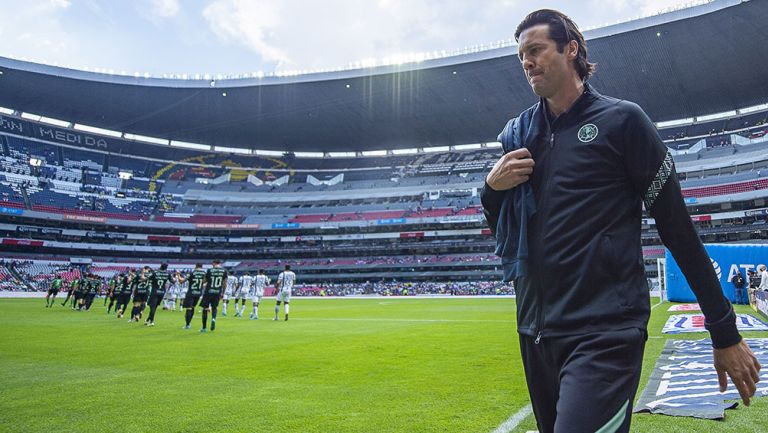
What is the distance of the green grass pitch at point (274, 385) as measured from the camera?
482 centimetres

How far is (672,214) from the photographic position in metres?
2.04

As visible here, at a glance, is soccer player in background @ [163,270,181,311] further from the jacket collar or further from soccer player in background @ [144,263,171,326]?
the jacket collar

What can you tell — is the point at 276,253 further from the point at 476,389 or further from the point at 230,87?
the point at 476,389

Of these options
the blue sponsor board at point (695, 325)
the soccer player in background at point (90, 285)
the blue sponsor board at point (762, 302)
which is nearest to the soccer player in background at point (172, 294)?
the soccer player in background at point (90, 285)

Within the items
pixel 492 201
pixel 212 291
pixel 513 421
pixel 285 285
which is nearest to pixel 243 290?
pixel 285 285

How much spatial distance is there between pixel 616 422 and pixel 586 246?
65 cm

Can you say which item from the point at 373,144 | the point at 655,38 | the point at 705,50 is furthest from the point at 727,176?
the point at 373,144

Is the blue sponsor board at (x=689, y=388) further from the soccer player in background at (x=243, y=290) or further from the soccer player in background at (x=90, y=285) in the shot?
the soccer player in background at (x=90, y=285)

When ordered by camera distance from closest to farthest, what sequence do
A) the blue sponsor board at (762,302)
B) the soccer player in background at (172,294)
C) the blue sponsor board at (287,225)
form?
the blue sponsor board at (762,302), the soccer player in background at (172,294), the blue sponsor board at (287,225)

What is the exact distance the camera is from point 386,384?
6.76 meters

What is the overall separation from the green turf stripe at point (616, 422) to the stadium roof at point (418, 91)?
4618cm

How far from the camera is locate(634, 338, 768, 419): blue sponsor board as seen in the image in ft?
15.9

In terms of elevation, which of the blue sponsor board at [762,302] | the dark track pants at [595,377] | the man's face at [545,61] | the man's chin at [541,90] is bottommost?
the blue sponsor board at [762,302]

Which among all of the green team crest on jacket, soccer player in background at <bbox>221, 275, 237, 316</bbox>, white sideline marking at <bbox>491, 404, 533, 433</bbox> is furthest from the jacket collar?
soccer player in background at <bbox>221, 275, 237, 316</bbox>
